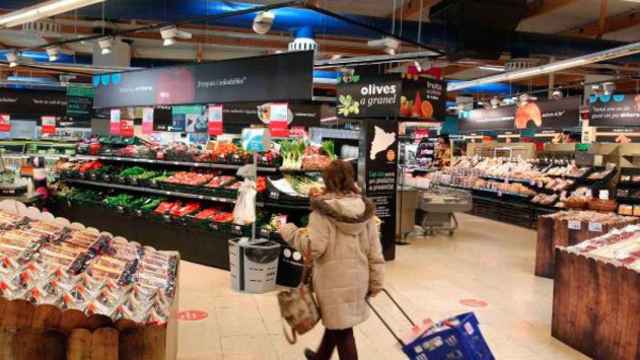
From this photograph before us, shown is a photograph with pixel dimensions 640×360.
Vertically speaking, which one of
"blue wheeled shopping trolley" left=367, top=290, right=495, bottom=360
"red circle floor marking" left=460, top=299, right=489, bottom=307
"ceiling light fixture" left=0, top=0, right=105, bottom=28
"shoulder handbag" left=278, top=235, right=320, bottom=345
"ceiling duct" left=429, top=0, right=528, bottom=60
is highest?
"ceiling duct" left=429, top=0, right=528, bottom=60

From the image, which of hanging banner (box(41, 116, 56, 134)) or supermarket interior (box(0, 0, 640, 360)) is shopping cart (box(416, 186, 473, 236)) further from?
hanging banner (box(41, 116, 56, 134))

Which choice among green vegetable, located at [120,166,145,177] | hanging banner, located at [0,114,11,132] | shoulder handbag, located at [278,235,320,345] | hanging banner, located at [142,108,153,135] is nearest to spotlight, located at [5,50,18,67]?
hanging banner, located at [142,108,153,135]

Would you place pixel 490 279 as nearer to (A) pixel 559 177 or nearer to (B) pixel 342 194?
(B) pixel 342 194

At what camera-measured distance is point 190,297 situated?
5953 millimetres

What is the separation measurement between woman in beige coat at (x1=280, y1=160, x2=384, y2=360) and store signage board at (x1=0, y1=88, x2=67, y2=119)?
1053 centimetres

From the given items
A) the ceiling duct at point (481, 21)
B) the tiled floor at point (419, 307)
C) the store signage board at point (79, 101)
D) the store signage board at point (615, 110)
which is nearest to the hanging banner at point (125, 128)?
the store signage board at point (79, 101)

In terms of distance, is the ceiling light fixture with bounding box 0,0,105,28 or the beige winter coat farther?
the ceiling light fixture with bounding box 0,0,105,28

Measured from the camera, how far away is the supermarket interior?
9.58 feet

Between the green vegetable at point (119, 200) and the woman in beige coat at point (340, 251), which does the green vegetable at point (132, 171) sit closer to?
the green vegetable at point (119, 200)

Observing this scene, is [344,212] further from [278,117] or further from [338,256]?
[278,117]

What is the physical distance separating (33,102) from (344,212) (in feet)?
35.6

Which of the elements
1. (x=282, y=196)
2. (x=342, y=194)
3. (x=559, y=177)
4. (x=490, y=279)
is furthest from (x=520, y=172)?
(x=342, y=194)

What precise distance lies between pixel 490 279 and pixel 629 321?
324 centimetres

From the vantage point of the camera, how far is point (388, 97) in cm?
759
